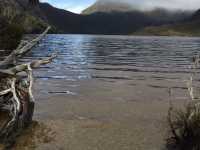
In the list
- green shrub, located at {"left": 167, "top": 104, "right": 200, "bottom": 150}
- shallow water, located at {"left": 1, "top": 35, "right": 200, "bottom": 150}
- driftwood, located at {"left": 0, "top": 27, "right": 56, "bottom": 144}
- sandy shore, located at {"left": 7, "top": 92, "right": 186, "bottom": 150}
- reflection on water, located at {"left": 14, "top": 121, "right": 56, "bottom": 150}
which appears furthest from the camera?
shallow water, located at {"left": 1, "top": 35, "right": 200, "bottom": 150}

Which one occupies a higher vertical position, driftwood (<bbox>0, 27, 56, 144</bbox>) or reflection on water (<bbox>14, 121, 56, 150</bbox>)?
driftwood (<bbox>0, 27, 56, 144</bbox>)

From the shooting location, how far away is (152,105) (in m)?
17.2

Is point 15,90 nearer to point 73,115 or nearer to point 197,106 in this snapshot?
point 73,115

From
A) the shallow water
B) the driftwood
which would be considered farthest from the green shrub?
the driftwood

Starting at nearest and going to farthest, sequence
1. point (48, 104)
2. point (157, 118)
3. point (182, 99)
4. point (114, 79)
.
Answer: point (157, 118), point (48, 104), point (182, 99), point (114, 79)

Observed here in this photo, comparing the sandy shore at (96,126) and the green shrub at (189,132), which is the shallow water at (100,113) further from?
the green shrub at (189,132)

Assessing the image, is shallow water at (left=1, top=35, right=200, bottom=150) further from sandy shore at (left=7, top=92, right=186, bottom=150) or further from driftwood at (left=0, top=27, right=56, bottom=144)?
driftwood at (left=0, top=27, right=56, bottom=144)

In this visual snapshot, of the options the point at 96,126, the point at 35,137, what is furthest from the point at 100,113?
the point at 35,137

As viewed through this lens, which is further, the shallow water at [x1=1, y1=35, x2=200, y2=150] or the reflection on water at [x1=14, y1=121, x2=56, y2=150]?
the shallow water at [x1=1, y1=35, x2=200, y2=150]

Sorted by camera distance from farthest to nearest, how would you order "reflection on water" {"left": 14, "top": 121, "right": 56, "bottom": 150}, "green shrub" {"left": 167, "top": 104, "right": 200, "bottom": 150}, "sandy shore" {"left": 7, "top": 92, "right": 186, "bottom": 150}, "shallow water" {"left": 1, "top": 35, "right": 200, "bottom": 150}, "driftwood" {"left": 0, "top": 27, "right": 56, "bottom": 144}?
"shallow water" {"left": 1, "top": 35, "right": 200, "bottom": 150}, "sandy shore" {"left": 7, "top": 92, "right": 186, "bottom": 150}, "reflection on water" {"left": 14, "top": 121, "right": 56, "bottom": 150}, "driftwood" {"left": 0, "top": 27, "right": 56, "bottom": 144}, "green shrub" {"left": 167, "top": 104, "right": 200, "bottom": 150}

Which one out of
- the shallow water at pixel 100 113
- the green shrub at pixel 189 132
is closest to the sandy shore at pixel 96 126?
the shallow water at pixel 100 113

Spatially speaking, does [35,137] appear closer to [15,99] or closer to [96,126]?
[15,99]

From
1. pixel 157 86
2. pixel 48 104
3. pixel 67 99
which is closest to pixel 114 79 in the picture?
pixel 157 86

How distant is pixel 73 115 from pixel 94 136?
10.4ft
